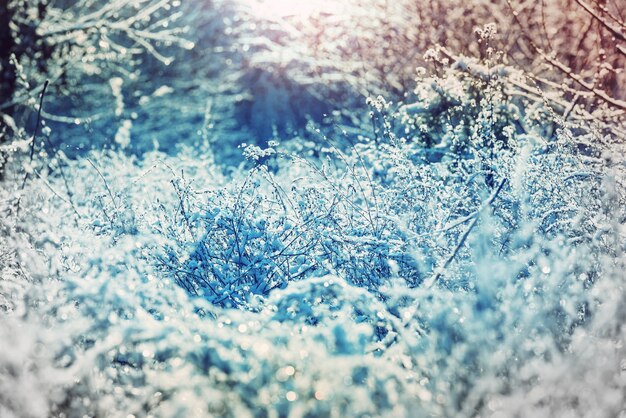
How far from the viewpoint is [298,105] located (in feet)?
40.2

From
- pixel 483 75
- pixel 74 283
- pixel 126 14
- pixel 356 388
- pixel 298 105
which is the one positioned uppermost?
pixel 483 75

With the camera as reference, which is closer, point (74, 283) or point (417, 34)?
point (74, 283)

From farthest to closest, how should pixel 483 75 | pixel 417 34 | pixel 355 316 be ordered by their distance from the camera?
pixel 417 34, pixel 483 75, pixel 355 316

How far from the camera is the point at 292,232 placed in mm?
2760

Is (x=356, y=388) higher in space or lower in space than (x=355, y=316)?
higher

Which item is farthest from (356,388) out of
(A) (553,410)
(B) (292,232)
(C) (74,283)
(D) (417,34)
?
(D) (417,34)

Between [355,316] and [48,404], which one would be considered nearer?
[48,404]

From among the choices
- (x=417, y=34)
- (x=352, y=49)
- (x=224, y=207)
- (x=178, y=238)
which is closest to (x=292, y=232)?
(x=224, y=207)

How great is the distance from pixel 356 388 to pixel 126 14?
35.3 feet

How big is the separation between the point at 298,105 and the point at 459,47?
6.78 m

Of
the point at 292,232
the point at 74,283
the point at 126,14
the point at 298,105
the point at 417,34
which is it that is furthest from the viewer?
the point at 298,105

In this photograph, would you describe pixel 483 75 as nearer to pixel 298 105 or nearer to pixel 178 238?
pixel 178 238

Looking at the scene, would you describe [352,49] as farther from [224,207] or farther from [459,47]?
[224,207]

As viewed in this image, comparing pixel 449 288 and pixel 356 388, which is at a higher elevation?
pixel 356 388
